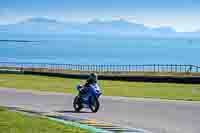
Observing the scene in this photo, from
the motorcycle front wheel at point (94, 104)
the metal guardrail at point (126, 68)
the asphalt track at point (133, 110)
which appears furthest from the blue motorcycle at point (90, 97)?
the metal guardrail at point (126, 68)

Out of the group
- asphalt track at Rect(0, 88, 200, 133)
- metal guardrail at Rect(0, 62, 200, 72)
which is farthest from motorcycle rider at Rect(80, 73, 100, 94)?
metal guardrail at Rect(0, 62, 200, 72)

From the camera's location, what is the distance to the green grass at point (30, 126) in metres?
14.1

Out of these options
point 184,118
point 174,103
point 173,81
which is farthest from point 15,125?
point 173,81

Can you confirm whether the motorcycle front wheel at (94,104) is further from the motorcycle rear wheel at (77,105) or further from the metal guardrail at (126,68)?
the metal guardrail at (126,68)

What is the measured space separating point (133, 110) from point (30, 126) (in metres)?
7.10

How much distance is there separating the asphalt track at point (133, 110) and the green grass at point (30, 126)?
2.24 meters

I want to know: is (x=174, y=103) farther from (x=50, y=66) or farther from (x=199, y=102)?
(x=50, y=66)

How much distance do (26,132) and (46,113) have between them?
20.0 ft

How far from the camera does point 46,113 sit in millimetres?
19828

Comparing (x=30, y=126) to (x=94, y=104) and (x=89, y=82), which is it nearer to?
(x=89, y=82)

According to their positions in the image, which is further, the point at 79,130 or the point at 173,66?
the point at 173,66

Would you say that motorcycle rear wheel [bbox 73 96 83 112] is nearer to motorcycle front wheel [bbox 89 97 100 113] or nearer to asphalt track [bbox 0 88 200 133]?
asphalt track [bbox 0 88 200 133]

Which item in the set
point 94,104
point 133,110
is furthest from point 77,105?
point 133,110

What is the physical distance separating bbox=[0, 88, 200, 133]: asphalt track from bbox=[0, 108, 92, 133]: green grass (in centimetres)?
224
